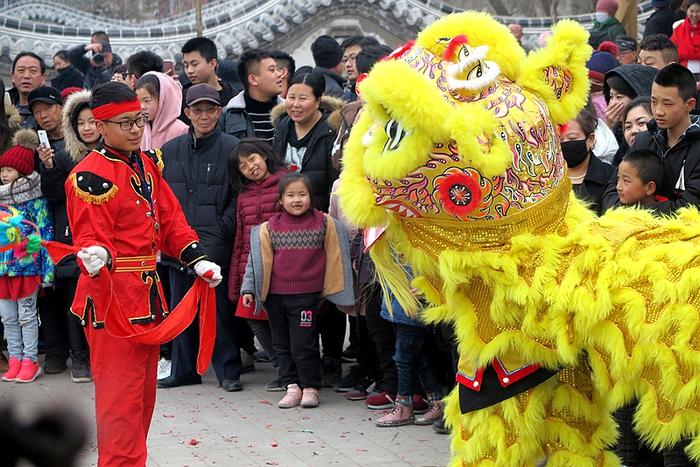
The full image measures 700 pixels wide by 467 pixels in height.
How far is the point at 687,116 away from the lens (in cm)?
520

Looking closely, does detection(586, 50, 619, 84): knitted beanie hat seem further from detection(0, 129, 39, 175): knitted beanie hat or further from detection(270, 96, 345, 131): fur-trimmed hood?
detection(0, 129, 39, 175): knitted beanie hat

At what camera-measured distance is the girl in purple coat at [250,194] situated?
6531 mm

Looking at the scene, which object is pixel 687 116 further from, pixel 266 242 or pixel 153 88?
pixel 153 88

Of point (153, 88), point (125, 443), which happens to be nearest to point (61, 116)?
point (153, 88)

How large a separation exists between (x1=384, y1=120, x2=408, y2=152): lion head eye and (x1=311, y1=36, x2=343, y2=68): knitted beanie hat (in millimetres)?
5569

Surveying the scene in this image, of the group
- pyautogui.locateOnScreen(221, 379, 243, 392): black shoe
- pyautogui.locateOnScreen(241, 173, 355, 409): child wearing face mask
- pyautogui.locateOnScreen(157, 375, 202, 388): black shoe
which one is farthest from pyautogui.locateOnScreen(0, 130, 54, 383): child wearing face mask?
pyautogui.locateOnScreen(241, 173, 355, 409): child wearing face mask

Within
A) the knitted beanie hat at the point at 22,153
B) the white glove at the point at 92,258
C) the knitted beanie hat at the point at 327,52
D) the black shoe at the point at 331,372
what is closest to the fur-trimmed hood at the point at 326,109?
the black shoe at the point at 331,372

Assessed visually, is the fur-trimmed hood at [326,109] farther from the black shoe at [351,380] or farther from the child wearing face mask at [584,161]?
the child wearing face mask at [584,161]

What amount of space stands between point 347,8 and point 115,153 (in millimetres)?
11400

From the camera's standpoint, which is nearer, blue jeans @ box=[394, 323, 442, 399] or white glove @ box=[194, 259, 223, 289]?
white glove @ box=[194, 259, 223, 289]

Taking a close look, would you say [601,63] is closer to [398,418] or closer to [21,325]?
[398,418]

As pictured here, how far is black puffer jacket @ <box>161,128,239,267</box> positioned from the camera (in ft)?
22.1

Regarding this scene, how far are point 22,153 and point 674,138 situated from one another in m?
4.15

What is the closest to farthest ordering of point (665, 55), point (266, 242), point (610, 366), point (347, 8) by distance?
point (610, 366) < point (266, 242) < point (665, 55) < point (347, 8)
